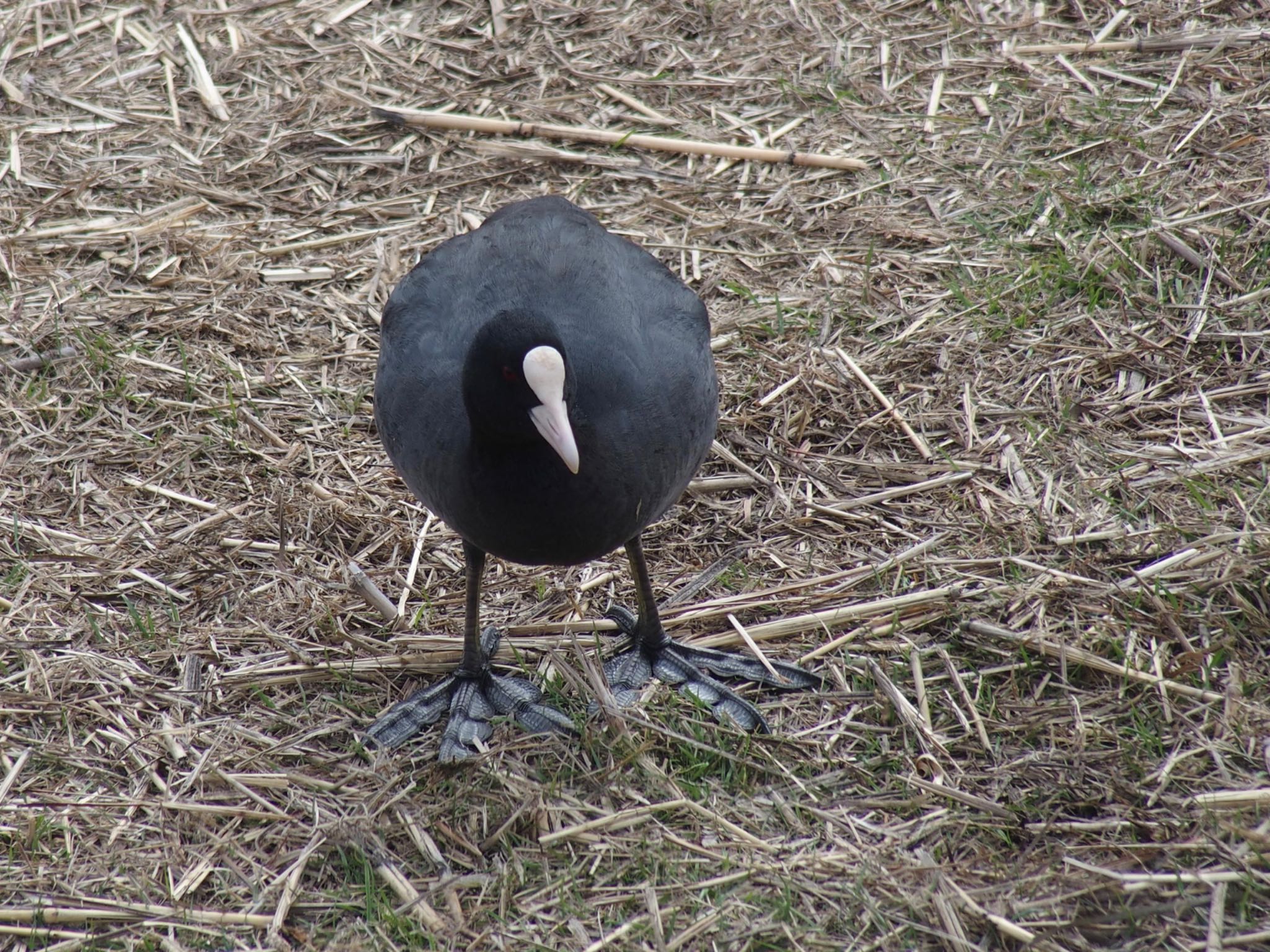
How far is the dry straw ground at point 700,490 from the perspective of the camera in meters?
2.75

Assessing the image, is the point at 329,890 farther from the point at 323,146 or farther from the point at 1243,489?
the point at 323,146

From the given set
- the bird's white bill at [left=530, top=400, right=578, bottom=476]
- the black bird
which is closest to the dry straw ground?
the black bird

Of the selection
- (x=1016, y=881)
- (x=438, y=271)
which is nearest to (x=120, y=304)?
(x=438, y=271)

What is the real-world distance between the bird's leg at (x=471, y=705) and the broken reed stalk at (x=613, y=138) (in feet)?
7.94

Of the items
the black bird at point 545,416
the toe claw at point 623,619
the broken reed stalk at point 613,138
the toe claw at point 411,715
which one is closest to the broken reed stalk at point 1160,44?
the broken reed stalk at point 613,138

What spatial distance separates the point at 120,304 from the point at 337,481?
→ 1275 mm

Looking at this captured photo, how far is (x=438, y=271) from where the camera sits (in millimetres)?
3326

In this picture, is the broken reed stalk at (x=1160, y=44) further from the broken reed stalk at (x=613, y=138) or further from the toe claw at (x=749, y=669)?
the toe claw at (x=749, y=669)

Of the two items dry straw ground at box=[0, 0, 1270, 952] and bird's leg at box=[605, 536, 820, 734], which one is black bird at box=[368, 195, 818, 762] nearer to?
bird's leg at box=[605, 536, 820, 734]

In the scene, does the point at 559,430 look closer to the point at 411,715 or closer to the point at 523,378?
the point at 523,378

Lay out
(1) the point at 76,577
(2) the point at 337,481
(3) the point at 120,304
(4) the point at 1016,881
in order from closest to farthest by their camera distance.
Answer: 1. (4) the point at 1016,881
2. (1) the point at 76,577
3. (2) the point at 337,481
4. (3) the point at 120,304

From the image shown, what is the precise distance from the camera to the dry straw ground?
2754mm

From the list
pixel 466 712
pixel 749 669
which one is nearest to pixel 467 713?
pixel 466 712

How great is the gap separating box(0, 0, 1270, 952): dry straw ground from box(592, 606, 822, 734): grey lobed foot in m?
0.07
